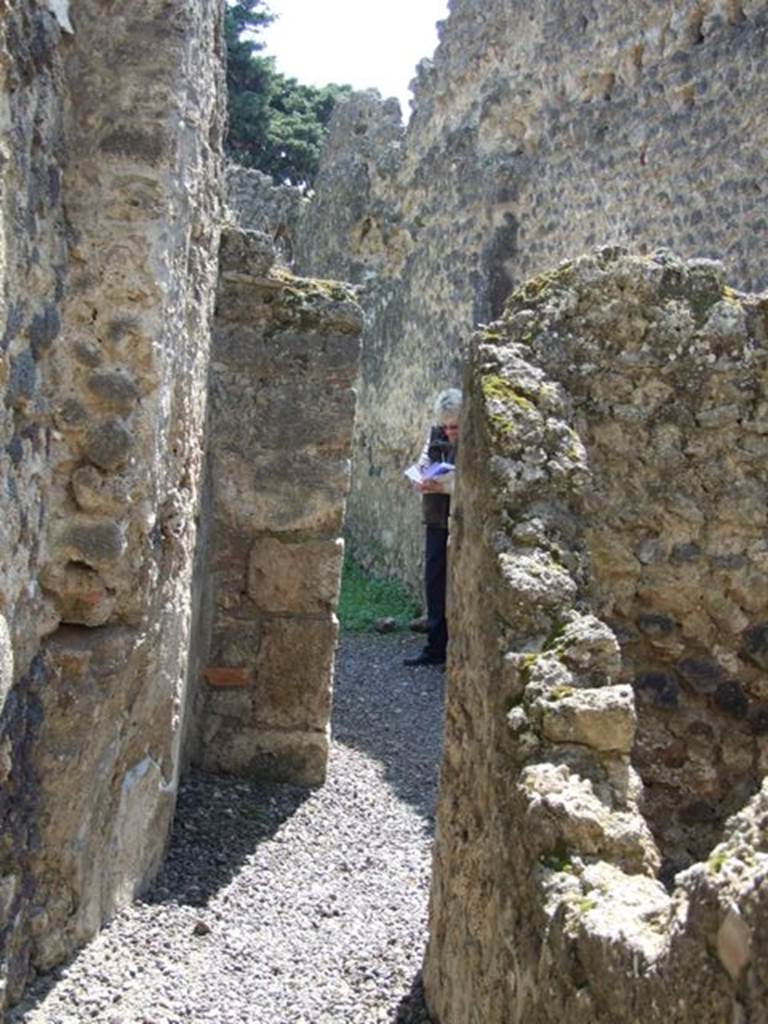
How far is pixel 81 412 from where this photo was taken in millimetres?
3135

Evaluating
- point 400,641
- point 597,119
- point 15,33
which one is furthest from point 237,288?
point 597,119

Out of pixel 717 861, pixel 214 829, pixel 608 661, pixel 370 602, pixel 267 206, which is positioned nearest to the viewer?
pixel 717 861

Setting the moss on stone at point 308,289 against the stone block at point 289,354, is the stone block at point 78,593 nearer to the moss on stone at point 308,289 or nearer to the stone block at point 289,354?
the stone block at point 289,354

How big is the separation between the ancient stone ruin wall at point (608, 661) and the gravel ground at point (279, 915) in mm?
404

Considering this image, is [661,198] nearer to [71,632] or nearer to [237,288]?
[237,288]

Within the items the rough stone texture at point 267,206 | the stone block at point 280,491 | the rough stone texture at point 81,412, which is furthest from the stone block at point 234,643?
the rough stone texture at point 267,206

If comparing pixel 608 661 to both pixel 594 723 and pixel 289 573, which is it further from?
pixel 289 573

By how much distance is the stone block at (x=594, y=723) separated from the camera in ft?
8.57

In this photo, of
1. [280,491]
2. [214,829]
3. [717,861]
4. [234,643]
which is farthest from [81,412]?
[234,643]

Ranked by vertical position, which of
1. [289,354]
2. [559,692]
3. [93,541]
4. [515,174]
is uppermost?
[515,174]

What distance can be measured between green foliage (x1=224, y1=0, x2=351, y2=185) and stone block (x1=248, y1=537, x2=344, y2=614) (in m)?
24.1

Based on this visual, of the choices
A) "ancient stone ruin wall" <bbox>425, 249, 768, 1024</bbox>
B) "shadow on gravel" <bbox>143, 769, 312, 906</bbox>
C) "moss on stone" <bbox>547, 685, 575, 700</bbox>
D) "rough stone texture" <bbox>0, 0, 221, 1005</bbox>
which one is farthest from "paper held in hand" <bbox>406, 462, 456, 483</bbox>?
"moss on stone" <bbox>547, 685, 575, 700</bbox>

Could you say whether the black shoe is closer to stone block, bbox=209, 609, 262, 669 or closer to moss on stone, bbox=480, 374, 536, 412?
stone block, bbox=209, 609, 262, 669

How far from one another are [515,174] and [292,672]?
21.1 ft
